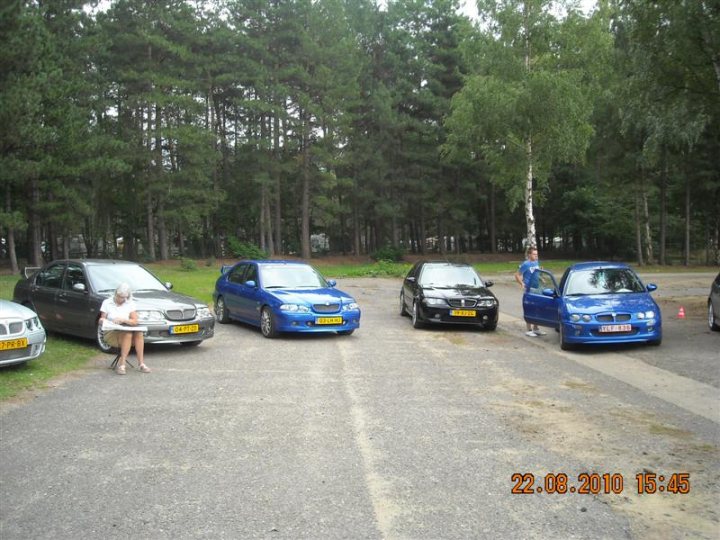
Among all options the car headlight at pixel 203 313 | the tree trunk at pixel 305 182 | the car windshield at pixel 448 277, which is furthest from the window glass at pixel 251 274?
the tree trunk at pixel 305 182

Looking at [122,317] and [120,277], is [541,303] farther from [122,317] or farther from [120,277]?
[120,277]

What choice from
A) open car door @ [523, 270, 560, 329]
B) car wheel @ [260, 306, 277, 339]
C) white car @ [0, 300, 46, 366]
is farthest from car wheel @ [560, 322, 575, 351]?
white car @ [0, 300, 46, 366]

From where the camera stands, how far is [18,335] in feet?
27.5

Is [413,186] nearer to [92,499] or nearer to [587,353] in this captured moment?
[587,353]

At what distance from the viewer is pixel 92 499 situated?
4301mm

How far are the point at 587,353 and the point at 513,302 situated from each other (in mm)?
9575

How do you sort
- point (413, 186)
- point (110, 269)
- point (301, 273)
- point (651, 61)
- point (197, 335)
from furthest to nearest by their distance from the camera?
point (413, 186)
point (651, 61)
point (301, 273)
point (110, 269)
point (197, 335)

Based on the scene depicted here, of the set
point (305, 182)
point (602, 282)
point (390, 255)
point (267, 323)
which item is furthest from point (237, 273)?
point (390, 255)

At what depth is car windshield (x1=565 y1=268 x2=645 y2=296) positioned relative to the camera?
38.3 ft

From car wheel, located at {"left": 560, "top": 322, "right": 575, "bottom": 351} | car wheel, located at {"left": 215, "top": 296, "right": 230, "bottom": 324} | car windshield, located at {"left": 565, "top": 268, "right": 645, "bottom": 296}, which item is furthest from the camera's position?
car wheel, located at {"left": 215, "top": 296, "right": 230, "bottom": 324}

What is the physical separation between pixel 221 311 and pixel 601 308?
857cm

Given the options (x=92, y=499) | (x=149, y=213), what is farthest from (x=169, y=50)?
(x=92, y=499)

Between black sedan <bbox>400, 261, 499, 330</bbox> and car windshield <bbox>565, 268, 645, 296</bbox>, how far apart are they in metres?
2.37

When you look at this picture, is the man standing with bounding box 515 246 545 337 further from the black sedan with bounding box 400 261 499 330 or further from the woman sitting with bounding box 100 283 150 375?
the woman sitting with bounding box 100 283 150 375
